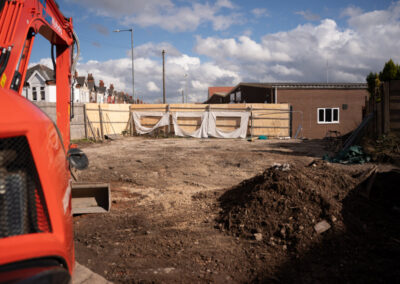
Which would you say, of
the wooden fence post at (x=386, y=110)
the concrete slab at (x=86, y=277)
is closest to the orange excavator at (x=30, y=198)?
the concrete slab at (x=86, y=277)

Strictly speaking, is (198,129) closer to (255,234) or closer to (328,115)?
(328,115)

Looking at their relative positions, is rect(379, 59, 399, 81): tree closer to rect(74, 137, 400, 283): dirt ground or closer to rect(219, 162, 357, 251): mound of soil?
rect(74, 137, 400, 283): dirt ground

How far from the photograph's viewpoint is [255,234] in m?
4.54

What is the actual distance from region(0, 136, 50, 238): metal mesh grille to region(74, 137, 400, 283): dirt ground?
1996 mm

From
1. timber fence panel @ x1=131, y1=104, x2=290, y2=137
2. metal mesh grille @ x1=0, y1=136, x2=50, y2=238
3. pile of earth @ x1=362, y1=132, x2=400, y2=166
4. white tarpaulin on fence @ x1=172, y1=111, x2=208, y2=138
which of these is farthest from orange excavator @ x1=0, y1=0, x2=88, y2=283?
timber fence panel @ x1=131, y1=104, x2=290, y2=137

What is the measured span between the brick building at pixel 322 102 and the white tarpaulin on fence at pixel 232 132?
3813 millimetres

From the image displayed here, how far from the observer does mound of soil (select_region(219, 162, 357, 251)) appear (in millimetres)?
4457

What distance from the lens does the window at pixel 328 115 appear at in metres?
25.6

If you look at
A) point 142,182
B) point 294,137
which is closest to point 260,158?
point 142,182

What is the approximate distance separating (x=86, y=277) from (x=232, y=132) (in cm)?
1944

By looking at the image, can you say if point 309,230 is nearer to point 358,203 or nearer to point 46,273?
point 358,203

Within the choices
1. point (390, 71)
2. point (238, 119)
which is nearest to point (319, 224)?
point (390, 71)

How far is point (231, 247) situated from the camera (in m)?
4.37

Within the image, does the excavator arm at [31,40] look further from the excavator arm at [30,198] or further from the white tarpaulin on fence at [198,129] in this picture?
the white tarpaulin on fence at [198,129]
